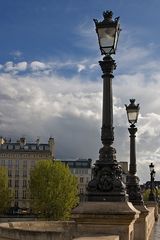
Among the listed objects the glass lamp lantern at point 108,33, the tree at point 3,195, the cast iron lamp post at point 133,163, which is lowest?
the tree at point 3,195

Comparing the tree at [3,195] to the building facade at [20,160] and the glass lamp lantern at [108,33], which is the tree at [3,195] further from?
the glass lamp lantern at [108,33]

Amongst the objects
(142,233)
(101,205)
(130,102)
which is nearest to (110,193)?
(101,205)

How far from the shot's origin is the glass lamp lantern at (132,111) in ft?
67.5

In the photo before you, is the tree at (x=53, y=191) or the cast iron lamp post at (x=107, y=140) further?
the tree at (x=53, y=191)

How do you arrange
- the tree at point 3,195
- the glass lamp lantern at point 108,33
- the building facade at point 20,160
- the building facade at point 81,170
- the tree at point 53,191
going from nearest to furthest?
the glass lamp lantern at point 108,33 < the tree at point 53,191 < the tree at point 3,195 < the building facade at point 20,160 < the building facade at point 81,170

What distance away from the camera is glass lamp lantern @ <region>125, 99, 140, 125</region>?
20.6 m

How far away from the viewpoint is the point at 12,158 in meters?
148

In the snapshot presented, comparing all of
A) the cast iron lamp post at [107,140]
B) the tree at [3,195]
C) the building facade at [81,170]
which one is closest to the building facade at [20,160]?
the building facade at [81,170]

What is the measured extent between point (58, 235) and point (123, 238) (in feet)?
6.07

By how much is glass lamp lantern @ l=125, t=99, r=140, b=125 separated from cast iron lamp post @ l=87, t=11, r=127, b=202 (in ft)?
22.3

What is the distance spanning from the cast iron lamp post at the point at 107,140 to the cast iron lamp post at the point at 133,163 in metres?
6.85

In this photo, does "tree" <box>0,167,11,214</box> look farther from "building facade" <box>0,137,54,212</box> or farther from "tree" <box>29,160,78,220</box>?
"building facade" <box>0,137,54,212</box>

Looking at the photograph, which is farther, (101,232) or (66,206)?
(66,206)

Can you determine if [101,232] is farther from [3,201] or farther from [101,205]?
[3,201]
